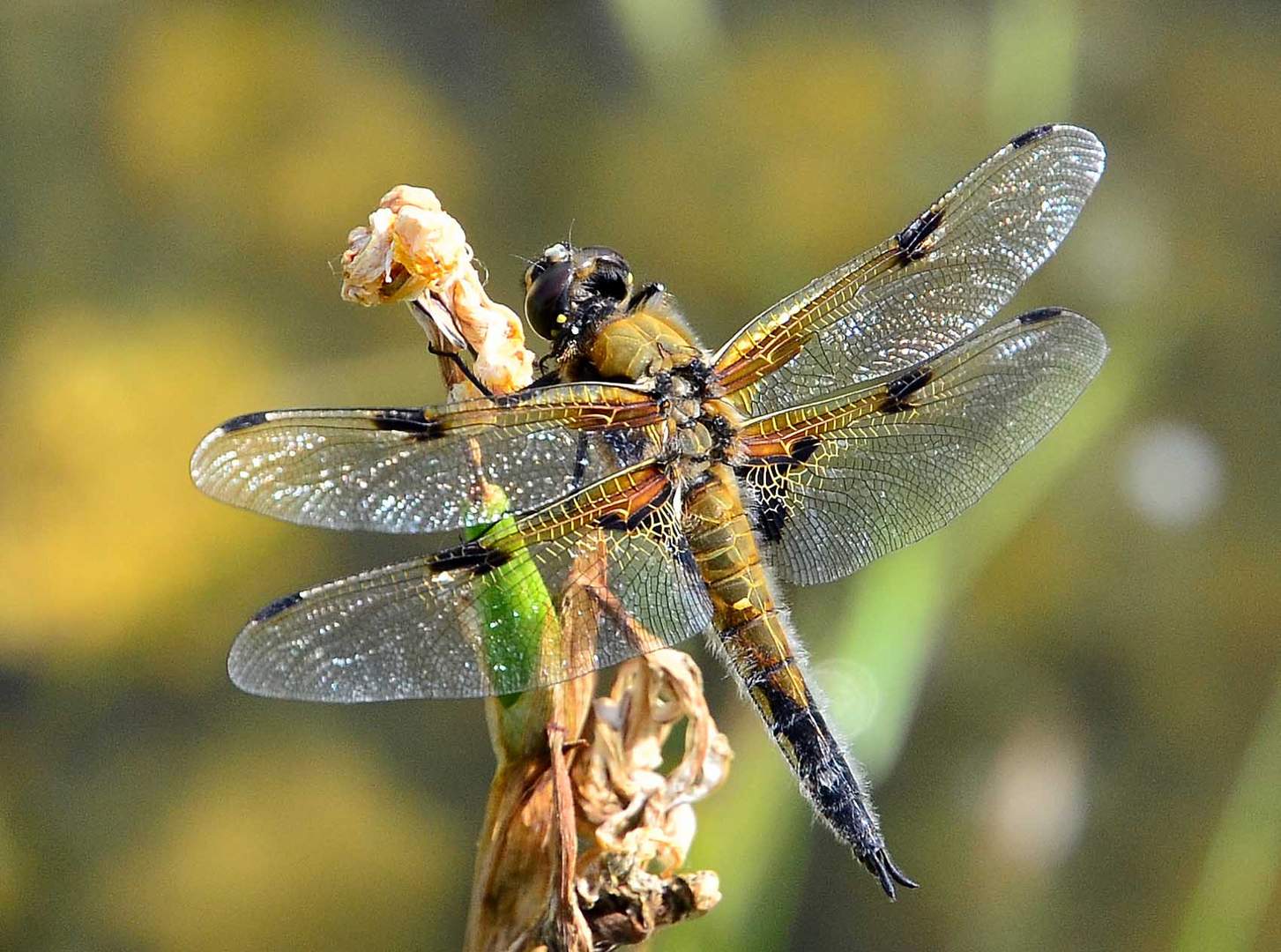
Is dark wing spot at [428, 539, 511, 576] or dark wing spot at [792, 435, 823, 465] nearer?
dark wing spot at [428, 539, 511, 576]

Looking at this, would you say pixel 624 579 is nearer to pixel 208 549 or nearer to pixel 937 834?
pixel 937 834

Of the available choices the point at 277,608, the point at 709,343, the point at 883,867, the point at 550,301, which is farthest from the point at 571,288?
the point at 709,343

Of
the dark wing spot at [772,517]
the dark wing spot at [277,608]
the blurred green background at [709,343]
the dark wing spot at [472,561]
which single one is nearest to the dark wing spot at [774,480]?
the dark wing spot at [772,517]

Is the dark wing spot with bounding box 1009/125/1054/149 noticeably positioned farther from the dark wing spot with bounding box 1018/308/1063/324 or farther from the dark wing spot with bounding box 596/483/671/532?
the dark wing spot with bounding box 596/483/671/532

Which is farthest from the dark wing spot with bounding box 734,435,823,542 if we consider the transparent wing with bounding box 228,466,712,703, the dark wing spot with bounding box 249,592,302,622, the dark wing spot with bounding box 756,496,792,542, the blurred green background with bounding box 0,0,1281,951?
the blurred green background with bounding box 0,0,1281,951

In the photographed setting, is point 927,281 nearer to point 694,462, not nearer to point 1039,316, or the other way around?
point 1039,316

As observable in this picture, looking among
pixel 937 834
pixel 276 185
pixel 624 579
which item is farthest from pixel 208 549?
pixel 624 579

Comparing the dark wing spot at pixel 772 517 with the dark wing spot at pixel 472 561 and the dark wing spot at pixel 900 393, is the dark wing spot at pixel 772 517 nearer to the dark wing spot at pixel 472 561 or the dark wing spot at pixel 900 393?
the dark wing spot at pixel 900 393
